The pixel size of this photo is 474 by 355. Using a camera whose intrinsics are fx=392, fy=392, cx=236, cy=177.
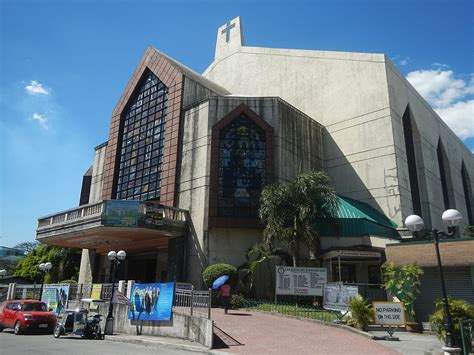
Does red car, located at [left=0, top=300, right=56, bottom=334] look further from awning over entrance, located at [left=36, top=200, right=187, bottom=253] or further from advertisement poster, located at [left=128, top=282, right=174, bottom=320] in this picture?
awning over entrance, located at [left=36, top=200, right=187, bottom=253]

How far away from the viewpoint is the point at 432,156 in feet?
125

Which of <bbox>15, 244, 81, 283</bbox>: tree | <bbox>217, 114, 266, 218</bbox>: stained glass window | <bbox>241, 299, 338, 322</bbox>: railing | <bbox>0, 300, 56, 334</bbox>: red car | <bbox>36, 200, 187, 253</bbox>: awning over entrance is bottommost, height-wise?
→ <bbox>0, 300, 56, 334</bbox>: red car

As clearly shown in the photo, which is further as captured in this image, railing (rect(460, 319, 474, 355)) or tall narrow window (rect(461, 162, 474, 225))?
tall narrow window (rect(461, 162, 474, 225))

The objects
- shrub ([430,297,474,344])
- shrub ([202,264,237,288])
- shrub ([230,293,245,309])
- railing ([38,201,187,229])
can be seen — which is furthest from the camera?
railing ([38,201,187,229])

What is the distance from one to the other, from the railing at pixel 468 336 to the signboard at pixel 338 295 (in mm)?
6266

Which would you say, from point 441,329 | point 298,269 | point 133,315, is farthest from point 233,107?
point 441,329

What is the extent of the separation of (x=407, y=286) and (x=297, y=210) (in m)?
7.76

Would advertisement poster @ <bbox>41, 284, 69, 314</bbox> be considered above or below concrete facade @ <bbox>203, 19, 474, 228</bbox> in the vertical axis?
below

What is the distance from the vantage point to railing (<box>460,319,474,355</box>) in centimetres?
1096

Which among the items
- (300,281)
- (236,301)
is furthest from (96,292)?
(300,281)

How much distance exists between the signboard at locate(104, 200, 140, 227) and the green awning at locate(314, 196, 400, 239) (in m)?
11.4

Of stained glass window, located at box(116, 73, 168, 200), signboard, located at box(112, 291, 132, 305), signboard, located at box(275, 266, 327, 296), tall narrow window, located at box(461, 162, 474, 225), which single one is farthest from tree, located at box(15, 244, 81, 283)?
tall narrow window, located at box(461, 162, 474, 225)

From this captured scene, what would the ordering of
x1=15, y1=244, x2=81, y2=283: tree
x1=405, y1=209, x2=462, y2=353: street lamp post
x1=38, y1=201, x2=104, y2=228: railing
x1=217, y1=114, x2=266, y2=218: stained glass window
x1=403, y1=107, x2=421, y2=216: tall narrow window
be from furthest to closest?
x1=15, y1=244, x2=81, y2=283: tree → x1=403, y1=107, x2=421, y2=216: tall narrow window → x1=217, y1=114, x2=266, y2=218: stained glass window → x1=38, y1=201, x2=104, y2=228: railing → x1=405, y1=209, x2=462, y2=353: street lamp post

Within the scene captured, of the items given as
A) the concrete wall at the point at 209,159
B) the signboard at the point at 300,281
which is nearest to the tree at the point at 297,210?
the signboard at the point at 300,281
